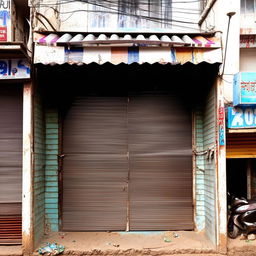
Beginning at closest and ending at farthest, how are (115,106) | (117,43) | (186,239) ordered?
(117,43), (186,239), (115,106)

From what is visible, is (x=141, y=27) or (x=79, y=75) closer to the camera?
(x=79, y=75)

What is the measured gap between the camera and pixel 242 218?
20.6 feet

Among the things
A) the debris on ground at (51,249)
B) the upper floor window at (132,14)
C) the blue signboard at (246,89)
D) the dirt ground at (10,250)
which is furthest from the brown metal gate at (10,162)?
the blue signboard at (246,89)

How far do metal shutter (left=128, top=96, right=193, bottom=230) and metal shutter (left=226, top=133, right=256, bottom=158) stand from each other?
91 cm

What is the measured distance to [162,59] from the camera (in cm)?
558

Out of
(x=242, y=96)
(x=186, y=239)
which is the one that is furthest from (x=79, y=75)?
(x=186, y=239)

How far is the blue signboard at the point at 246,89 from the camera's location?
226 inches

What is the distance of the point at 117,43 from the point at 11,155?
3.05 metres

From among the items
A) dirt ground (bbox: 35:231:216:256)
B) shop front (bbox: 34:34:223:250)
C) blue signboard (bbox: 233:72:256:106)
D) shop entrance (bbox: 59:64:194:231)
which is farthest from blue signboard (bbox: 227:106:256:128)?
dirt ground (bbox: 35:231:216:256)

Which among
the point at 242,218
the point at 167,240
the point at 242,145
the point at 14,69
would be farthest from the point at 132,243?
the point at 14,69

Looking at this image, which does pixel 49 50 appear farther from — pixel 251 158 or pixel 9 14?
pixel 251 158

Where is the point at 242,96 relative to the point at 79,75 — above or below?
below

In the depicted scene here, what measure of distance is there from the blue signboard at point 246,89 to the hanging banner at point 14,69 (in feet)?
13.2

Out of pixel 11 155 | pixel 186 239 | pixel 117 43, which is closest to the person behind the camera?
pixel 117 43
